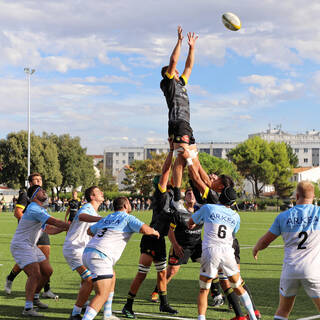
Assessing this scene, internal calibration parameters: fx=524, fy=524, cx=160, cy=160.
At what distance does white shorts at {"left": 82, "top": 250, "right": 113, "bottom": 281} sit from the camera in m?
6.73

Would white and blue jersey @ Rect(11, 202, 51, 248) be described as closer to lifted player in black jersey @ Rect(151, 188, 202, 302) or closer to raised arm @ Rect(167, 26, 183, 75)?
lifted player in black jersey @ Rect(151, 188, 202, 302)

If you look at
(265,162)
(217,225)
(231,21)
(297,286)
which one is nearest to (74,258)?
(217,225)

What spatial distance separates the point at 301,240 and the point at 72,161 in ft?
258

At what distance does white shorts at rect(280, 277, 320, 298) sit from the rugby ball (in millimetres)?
5605

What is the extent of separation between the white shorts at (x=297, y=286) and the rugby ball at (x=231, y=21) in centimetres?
Answer: 560

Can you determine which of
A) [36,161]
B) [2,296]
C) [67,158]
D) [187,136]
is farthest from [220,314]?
[67,158]

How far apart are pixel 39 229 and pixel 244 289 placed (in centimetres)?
348

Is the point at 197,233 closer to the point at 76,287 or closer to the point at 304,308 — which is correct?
the point at 304,308

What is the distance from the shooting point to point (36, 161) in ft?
225

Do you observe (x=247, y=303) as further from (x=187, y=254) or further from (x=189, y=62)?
(x=189, y=62)

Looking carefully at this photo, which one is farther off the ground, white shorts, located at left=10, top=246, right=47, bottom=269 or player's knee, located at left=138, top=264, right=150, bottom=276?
white shorts, located at left=10, top=246, right=47, bottom=269

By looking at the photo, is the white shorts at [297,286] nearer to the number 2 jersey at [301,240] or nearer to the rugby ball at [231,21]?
the number 2 jersey at [301,240]

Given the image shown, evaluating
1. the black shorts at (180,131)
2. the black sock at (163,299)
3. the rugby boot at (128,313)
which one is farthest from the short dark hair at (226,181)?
the rugby boot at (128,313)

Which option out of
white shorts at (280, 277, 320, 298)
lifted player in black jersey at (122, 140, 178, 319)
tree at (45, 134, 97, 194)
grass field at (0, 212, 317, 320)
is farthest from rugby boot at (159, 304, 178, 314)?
tree at (45, 134, 97, 194)
